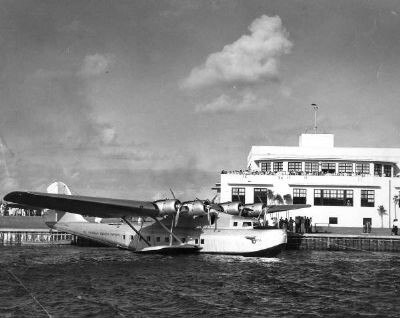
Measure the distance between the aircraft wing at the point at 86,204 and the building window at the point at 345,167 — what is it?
1325 inches

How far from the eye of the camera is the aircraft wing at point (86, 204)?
30031mm

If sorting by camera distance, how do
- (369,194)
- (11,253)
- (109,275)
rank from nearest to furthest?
(109,275) < (11,253) < (369,194)

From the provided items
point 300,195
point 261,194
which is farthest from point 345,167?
point 261,194

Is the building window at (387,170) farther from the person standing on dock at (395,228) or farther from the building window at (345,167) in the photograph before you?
the person standing on dock at (395,228)

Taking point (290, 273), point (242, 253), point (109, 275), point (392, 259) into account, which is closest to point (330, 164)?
point (392, 259)

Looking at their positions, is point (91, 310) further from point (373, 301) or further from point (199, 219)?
point (199, 219)

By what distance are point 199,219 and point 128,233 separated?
17.8 ft

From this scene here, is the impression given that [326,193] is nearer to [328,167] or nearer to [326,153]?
[328,167]

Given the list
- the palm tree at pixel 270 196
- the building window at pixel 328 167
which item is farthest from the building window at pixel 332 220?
the building window at pixel 328 167

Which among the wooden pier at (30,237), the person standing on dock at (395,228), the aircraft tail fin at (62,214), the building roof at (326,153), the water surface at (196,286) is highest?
the building roof at (326,153)

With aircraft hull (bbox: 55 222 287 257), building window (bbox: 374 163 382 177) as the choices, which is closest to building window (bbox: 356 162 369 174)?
building window (bbox: 374 163 382 177)

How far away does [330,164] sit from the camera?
63.1 m

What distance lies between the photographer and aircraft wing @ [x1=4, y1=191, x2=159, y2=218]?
1182 inches

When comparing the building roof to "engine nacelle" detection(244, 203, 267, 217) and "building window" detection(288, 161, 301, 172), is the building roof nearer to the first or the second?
"building window" detection(288, 161, 301, 172)
